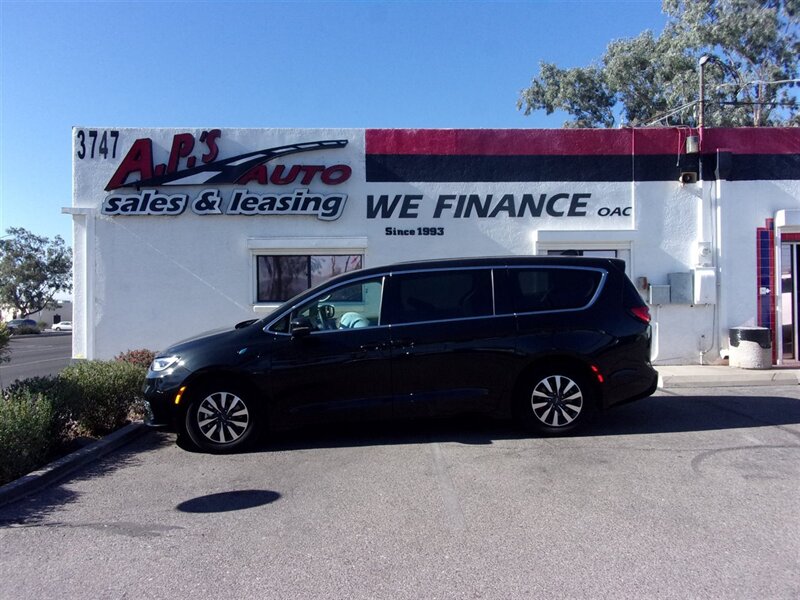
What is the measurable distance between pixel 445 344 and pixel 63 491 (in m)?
3.82

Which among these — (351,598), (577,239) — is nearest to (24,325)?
(577,239)

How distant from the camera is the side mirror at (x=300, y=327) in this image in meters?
6.77

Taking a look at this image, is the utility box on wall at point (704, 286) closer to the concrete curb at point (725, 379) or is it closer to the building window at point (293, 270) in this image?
the concrete curb at point (725, 379)

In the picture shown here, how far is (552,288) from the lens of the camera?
7.39m

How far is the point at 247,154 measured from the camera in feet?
41.1

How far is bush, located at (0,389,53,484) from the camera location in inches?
224

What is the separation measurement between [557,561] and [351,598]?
1321 millimetres

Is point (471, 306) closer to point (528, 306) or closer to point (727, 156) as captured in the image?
point (528, 306)

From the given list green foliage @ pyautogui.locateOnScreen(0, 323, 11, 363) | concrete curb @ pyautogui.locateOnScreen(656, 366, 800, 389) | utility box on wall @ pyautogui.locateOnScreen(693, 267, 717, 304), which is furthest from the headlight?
utility box on wall @ pyautogui.locateOnScreen(693, 267, 717, 304)

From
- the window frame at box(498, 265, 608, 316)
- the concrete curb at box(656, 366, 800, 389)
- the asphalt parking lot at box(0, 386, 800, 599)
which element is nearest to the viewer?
the asphalt parking lot at box(0, 386, 800, 599)

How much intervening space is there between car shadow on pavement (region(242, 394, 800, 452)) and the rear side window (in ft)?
4.66

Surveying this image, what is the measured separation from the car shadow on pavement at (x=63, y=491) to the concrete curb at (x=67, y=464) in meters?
0.05

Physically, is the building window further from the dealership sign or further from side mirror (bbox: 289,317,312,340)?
side mirror (bbox: 289,317,312,340)

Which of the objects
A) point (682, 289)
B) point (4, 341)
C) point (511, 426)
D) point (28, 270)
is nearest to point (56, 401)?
point (4, 341)
